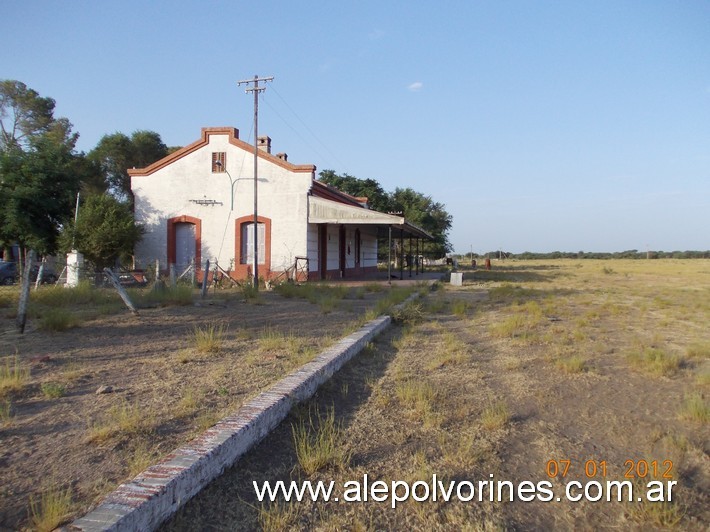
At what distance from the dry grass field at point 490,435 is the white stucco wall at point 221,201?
14.0m

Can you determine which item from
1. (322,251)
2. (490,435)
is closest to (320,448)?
(490,435)

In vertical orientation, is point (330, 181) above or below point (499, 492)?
above

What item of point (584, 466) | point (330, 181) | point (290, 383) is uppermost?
point (330, 181)

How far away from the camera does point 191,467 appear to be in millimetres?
3236

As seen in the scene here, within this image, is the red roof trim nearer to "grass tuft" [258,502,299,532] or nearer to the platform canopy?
the platform canopy

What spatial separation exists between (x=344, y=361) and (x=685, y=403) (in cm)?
376

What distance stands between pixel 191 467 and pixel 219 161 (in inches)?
812

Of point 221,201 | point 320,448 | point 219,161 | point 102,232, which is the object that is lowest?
point 320,448

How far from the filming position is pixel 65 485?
10.7 ft

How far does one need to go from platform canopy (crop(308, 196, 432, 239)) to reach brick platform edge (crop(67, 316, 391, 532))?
14954 mm

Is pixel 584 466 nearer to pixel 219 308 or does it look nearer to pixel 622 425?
pixel 622 425

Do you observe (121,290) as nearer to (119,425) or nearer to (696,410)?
(119,425)

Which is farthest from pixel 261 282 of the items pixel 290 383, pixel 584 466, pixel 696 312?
pixel 584 466

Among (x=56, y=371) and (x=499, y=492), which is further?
(x=56, y=371)
